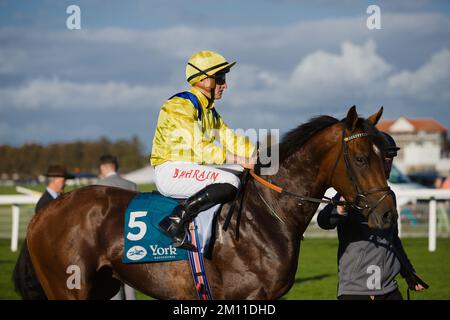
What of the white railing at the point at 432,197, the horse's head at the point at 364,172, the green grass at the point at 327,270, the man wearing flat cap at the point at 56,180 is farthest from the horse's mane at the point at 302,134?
the white railing at the point at 432,197

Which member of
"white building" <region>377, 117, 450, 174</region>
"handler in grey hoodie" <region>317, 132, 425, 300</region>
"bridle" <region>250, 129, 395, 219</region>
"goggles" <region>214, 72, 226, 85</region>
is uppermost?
"goggles" <region>214, 72, 226, 85</region>

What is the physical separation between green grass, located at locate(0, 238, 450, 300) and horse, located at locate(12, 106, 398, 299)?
385cm

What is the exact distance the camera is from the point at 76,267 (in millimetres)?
4691

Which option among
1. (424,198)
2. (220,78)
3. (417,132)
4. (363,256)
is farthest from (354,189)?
(417,132)


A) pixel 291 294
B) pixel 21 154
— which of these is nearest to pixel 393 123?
pixel 21 154

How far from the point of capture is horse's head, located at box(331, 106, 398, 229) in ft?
13.8

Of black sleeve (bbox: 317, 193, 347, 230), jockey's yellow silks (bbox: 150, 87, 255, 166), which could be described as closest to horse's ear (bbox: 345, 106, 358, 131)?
black sleeve (bbox: 317, 193, 347, 230)

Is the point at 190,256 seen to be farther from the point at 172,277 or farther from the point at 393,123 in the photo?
the point at 393,123

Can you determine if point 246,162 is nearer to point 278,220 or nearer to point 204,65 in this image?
point 278,220

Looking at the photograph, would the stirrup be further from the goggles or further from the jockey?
the goggles

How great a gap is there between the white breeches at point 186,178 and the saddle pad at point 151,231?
0.39 feet

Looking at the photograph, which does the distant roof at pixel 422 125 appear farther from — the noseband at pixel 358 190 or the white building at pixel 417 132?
the noseband at pixel 358 190

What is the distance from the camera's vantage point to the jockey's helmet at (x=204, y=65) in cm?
475

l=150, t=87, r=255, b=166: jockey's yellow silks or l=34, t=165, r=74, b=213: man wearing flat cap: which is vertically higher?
l=150, t=87, r=255, b=166: jockey's yellow silks
